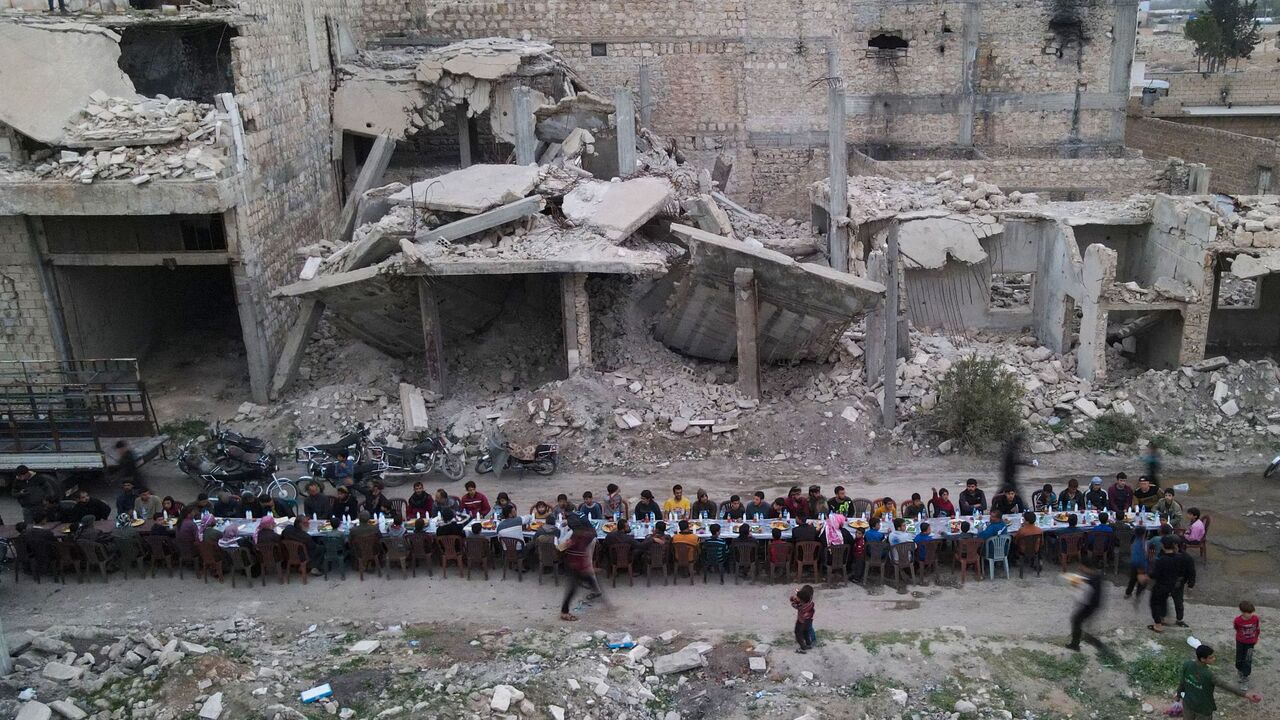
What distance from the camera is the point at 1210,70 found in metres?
41.1

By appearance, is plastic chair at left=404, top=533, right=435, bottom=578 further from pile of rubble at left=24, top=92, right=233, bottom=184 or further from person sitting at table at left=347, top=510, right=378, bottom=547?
pile of rubble at left=24, top=92, right=233, bottom=184

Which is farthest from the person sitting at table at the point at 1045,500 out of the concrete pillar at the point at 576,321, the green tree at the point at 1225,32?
the green tree at the point at 1225,32

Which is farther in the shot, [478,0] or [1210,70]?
[1210,70]

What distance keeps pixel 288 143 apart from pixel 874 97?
15.1 meters

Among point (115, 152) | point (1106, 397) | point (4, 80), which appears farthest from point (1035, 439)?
point (4, 80)

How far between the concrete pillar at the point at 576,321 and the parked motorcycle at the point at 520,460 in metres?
1.90

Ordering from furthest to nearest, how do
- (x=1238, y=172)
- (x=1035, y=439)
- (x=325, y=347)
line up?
(x=1238, y=172) → (x=325, y=347) → (x=1035, y=439)

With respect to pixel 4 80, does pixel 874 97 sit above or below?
below

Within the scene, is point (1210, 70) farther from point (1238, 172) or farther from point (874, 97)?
point (874, 97)

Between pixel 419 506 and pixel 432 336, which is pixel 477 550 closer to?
pixel 419 506

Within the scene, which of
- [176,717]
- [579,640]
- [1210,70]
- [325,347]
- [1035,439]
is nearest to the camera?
[176,717]

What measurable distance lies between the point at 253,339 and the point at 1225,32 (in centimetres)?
3928

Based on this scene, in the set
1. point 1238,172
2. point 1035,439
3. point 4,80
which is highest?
point 4,80

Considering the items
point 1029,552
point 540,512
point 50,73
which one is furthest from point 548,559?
point 50,73
